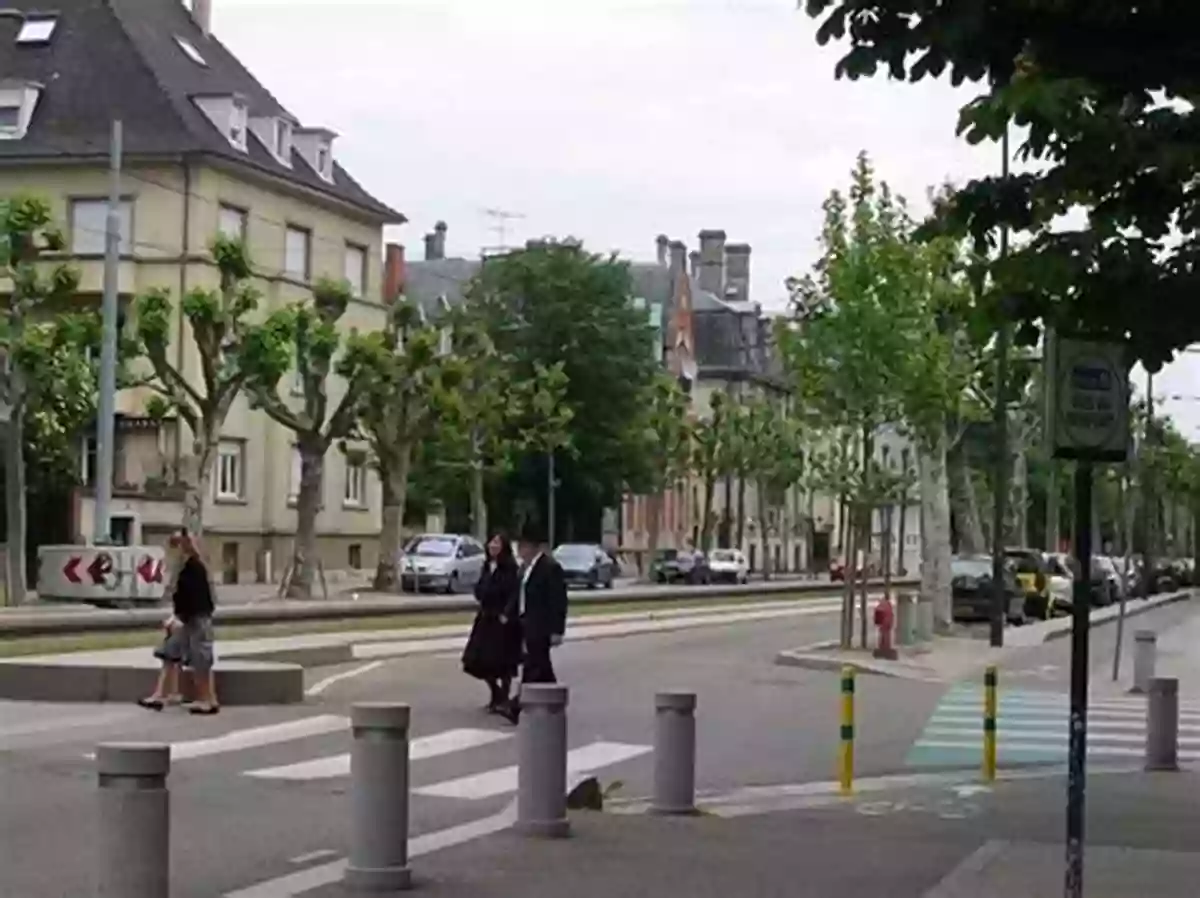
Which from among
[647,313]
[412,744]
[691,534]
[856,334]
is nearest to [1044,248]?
[412,744]

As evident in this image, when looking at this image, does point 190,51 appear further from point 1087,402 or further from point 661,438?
point 1087,402

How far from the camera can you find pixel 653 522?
10075 cm

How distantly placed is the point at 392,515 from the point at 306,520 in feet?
17.2

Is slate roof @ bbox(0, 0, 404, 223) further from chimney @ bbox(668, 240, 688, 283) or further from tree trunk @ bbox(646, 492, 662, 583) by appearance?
chimney @ bbox(668, 240, 688, 283)

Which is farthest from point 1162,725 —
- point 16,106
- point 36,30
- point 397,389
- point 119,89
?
point 36,30

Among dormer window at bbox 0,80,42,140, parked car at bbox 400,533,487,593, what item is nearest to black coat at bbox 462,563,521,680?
parked car at bbox 400,533,487,593

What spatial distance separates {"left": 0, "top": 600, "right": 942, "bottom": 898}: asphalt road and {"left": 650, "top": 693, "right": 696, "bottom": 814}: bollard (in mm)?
1147

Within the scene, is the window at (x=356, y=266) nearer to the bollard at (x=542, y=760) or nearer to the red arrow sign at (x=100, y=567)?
the red arrow sign at (x=100, y=567)

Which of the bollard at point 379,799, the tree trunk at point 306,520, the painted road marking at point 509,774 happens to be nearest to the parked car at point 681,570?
the tree trunk at point 306,520

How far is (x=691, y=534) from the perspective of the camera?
362 ft

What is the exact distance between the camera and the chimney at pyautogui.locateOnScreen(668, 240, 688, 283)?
114 metres

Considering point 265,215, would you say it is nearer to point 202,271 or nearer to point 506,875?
point 202,271

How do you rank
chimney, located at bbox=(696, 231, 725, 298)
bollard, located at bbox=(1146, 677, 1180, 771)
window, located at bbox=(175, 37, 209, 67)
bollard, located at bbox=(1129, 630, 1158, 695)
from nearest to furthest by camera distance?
bollard, located at bbox=(1146, 677, 1180, 771)
bollard, located at bbox=(1129, 630, 1158, 695)
window, located at bbox=(175, 37, 209, 67)
chimney, located at bbox=(696, 231, 725, 298)

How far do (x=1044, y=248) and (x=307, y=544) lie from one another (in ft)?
132
